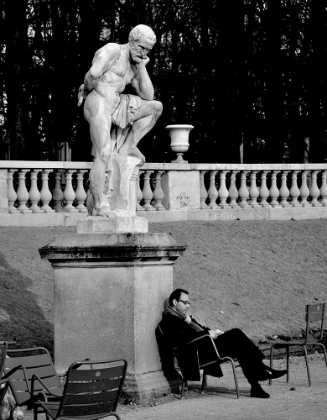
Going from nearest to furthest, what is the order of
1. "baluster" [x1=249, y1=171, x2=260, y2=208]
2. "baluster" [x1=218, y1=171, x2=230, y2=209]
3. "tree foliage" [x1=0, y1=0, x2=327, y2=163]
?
"baluster" [x1=218, y1=171, x2=230, y2=209] → "baluster" [x1=249, y1=171, x2=260, y2=208] → "tree foliage" [x1=0, y1=0, x2=327, y2=163]

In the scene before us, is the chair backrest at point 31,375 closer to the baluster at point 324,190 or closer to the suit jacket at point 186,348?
the suit jacket at point 186,348

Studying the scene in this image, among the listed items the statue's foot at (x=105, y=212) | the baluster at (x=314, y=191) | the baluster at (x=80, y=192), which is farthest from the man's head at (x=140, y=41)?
the baluster at (x=314, y=191)

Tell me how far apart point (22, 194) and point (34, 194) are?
8.1 inches

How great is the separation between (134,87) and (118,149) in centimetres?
64

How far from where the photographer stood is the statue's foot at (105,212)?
11562 millimetres

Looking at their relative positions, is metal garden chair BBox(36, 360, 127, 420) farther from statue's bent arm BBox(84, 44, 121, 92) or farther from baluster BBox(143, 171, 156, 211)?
baluster BBox(143, 171, 156, 211)

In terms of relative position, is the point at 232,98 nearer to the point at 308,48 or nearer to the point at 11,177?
the point at 308,48

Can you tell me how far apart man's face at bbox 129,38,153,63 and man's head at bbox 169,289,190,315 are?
2311 millimetres

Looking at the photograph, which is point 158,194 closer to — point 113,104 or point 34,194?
point 34,194

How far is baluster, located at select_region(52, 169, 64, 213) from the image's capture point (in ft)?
61.7

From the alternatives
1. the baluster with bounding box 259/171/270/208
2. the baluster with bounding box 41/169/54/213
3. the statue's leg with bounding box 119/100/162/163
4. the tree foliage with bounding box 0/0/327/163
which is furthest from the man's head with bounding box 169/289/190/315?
the tree foliage with bounding box 0/0/327/163

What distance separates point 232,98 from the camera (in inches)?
1149

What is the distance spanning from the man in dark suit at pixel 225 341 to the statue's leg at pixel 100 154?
110cm

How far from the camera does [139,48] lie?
11664 mm
